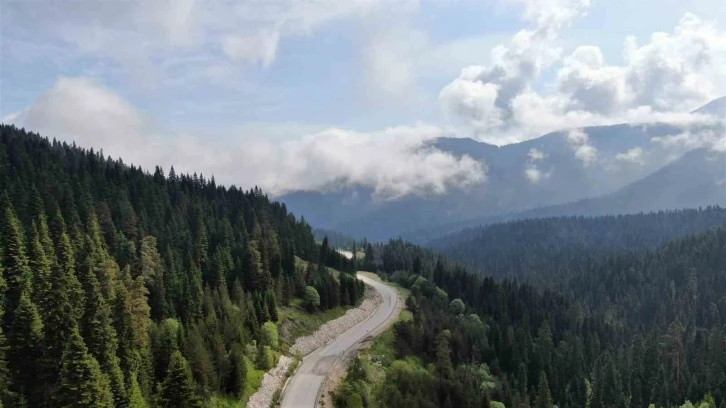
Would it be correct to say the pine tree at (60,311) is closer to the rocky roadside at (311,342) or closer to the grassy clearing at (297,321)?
the rocky roadside at (311,342)

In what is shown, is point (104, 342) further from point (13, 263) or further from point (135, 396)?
point (13, 263)

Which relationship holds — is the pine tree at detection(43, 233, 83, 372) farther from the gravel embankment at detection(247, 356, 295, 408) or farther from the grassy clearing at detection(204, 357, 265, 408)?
the gravel embankment at detection(247, 356, 295, 408)

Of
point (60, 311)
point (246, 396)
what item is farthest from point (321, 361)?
point (60, 311)

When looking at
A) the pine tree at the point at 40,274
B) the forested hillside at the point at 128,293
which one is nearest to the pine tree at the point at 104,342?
the forested hillside at the point at 128,293

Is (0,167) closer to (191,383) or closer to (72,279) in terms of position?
(72,279)

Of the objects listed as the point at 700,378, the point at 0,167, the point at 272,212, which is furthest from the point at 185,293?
the point at 700,378
